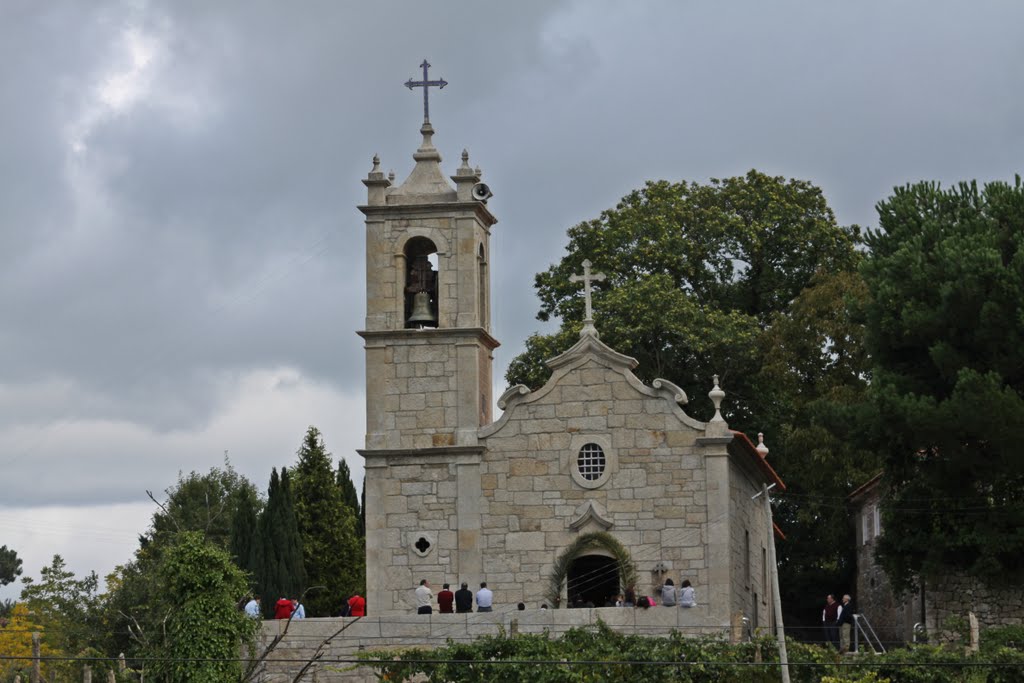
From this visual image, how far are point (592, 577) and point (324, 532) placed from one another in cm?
1894

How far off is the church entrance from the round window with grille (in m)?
1.57

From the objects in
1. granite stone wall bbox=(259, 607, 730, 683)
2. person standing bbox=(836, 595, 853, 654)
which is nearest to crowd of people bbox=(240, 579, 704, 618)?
granite stone wall bbox=(259, 607, 730, 683)

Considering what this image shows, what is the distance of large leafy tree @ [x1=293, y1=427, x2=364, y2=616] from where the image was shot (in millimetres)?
54375

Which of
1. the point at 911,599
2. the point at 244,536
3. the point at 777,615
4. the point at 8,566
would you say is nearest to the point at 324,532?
the point at 244,536

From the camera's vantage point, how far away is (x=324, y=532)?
5547cm

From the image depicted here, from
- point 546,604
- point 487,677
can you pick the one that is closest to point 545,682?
point 487,677

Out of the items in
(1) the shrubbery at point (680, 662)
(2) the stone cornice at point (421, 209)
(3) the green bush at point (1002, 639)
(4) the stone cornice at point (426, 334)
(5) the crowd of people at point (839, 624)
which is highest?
(2) the stone cornice at point (421, 209)

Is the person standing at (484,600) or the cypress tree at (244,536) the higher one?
the cypress tree at (244,536)

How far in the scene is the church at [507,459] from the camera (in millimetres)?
37094

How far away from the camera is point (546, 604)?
3691 cm

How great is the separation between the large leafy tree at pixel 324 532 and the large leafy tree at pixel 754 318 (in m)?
7.47

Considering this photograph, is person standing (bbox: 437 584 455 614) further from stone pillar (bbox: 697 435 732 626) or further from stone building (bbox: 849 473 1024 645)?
stone building (bbox: 849 473 1024 645)

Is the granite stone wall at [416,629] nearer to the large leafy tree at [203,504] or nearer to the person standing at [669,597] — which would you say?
the person standing at [669,597]

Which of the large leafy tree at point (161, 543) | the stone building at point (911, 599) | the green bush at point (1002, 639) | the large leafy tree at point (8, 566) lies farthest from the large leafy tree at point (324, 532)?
the large leafy tree at point (8, 566)
